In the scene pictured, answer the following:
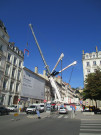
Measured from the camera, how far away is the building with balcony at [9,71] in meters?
32.5

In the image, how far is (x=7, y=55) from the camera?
35094 mm

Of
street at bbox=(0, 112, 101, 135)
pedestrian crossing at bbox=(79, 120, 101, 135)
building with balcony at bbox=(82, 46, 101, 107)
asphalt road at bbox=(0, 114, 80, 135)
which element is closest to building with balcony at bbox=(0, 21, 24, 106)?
street at bbox=(0, 112, 101, 135)

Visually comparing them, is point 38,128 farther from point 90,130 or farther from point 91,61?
point 91,61

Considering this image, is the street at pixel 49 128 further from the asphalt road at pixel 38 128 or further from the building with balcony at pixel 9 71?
the building with balcony at pixel 9 71

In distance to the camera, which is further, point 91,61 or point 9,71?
point 91,61

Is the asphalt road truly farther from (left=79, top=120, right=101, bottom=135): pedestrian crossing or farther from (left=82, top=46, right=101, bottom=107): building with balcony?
(left=82, top=46, right=101, bottom=107): building with balcony

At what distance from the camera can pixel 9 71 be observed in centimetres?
3531

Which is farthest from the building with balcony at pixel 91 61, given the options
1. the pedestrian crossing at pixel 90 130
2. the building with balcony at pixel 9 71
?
the pedestrian crossing at pixel 90 130

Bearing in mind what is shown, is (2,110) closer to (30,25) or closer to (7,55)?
(7,55)

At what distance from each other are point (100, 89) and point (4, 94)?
79.1ft

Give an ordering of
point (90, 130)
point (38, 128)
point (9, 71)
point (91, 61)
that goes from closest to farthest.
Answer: point (90, 130) < point (38, 128) < point (9, 71) < point (91, 61)

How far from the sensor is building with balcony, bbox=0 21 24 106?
3250 cm

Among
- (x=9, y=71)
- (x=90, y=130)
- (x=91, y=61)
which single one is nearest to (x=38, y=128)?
(x=90, y=130)

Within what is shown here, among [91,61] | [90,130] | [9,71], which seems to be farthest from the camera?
[91,61]
